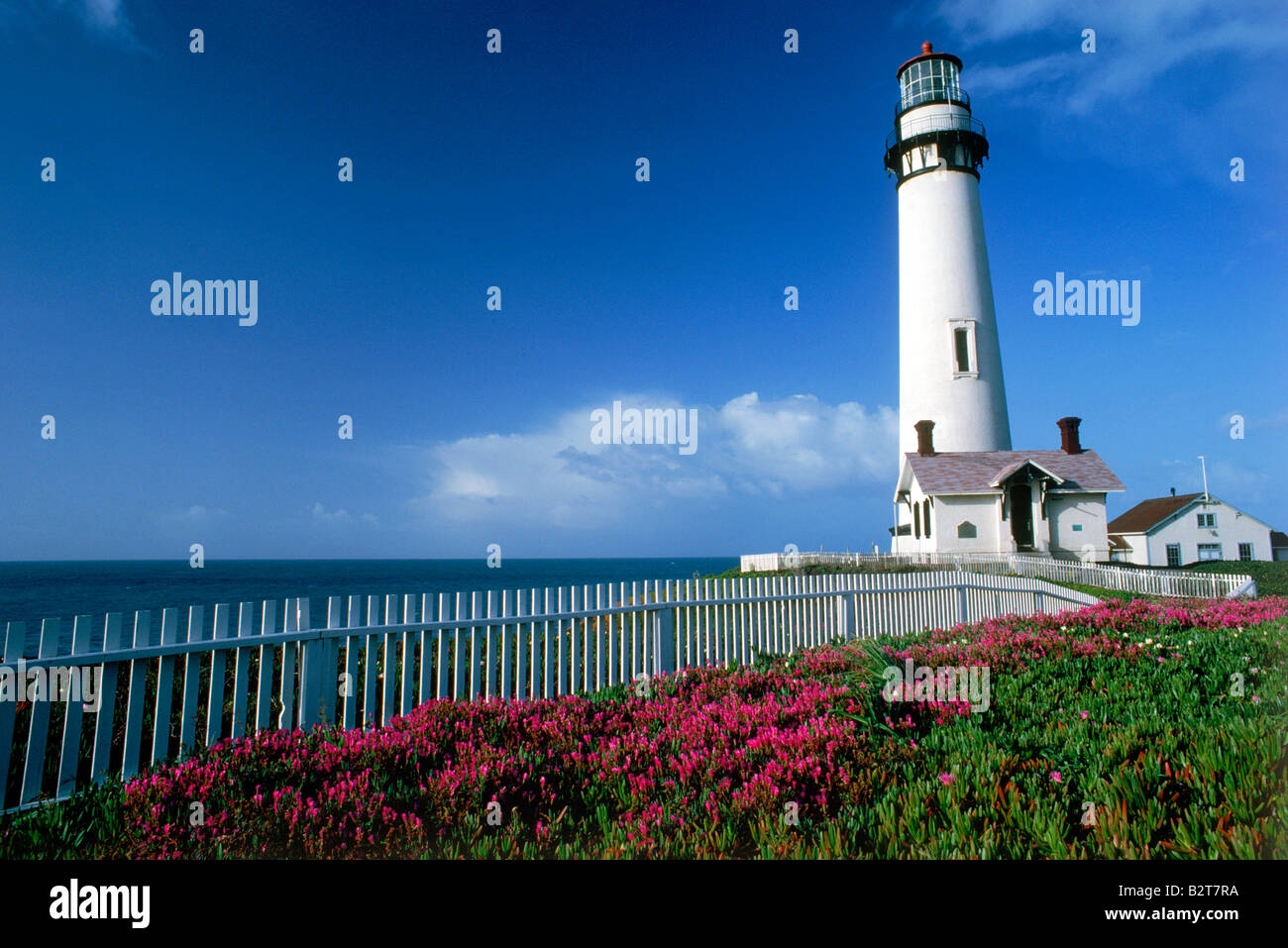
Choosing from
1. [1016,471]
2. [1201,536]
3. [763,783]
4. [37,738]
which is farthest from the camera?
[1201,536]

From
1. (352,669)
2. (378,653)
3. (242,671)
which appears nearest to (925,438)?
(378,653)

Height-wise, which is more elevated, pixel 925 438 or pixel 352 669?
pixel 925 438

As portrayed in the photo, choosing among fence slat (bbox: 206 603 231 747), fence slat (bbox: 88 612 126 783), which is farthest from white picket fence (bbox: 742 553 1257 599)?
fence slat (bbox: 88 612 126 783)

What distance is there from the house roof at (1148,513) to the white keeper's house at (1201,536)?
0.41 ft

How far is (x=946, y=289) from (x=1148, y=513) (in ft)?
96.2

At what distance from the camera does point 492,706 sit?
5391mm

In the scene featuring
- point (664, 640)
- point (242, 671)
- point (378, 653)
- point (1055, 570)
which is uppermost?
point (1055, 570)

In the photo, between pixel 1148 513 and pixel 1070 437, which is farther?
pixel 1148 513

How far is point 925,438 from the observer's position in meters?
27.9

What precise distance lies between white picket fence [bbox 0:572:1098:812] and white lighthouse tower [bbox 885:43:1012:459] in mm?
18883
